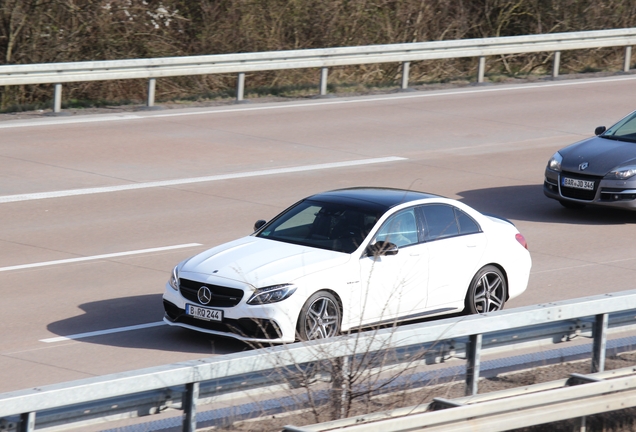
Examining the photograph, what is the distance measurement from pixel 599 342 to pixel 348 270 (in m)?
2.64

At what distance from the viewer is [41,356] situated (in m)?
9.66

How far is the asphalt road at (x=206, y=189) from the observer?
1064cm

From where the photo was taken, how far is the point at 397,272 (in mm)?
10523

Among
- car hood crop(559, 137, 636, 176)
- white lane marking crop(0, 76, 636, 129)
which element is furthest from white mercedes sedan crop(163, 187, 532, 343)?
white lane marking crop(0, 76, 636, 129)

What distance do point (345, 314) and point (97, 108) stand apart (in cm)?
1387

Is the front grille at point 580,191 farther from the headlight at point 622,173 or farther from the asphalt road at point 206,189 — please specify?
the asphalt road at point 206,189

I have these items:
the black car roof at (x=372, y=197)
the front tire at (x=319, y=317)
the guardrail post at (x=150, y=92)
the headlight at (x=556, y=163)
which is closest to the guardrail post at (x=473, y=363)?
the front tire at (x=319, y=317)

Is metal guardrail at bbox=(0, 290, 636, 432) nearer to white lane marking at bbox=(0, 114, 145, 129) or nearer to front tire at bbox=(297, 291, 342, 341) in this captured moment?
front tire at bbox=(297, 291, 342, 341)

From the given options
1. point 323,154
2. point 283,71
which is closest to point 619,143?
point 323,154

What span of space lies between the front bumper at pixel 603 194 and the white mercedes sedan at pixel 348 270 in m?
4.19

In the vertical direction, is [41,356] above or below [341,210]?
below

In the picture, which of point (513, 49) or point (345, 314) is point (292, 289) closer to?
point (345, 314)

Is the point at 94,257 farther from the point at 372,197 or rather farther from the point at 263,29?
the point at 263,29

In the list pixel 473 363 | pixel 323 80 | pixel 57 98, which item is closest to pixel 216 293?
pixel 473 363
